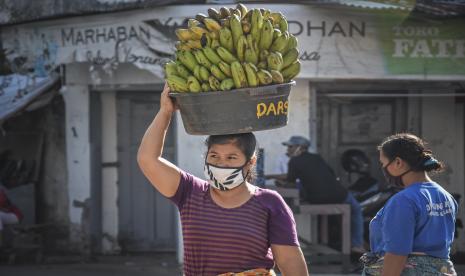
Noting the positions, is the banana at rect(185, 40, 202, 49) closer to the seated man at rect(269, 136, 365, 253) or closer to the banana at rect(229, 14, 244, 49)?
the banana at rect(229, 14, 244, 49)

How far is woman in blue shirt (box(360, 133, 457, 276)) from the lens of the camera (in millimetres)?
3680

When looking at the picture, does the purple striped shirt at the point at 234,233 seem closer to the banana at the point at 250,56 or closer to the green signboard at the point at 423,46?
the banana at the point at 250,56

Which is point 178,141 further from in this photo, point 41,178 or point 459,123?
point 459,123

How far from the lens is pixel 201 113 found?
3.29 meters

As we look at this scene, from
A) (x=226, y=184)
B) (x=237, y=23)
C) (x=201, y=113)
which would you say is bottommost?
(x=226, y=184)

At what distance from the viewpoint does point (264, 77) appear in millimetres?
3287

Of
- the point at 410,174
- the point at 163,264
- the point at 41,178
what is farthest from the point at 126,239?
the point at 410,174

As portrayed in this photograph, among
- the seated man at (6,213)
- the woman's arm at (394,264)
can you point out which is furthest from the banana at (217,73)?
the seated man at (6,213)

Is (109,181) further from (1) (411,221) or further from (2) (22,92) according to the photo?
(1) (411,221)

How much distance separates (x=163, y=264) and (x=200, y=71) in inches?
247

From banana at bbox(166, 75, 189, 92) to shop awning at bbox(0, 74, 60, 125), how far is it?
20.1 feet

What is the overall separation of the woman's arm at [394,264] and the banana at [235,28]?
1.27 meters

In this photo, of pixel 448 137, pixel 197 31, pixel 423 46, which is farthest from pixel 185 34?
pixel 448 137

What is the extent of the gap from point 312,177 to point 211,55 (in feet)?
17.3
